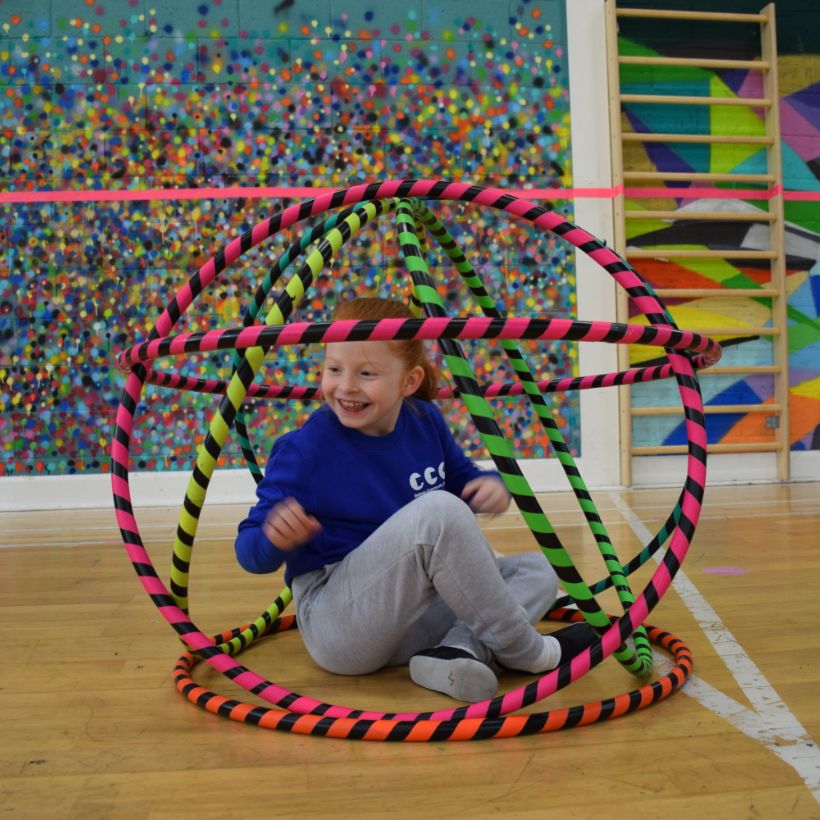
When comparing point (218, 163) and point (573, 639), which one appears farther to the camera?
point (218, 163)

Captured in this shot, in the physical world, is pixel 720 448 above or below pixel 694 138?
below

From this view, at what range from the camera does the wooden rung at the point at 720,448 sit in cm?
470

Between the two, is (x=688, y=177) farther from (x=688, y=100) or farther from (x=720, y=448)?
(x=720, y=448)

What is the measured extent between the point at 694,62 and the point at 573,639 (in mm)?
4058

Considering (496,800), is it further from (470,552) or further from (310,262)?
(310,262)

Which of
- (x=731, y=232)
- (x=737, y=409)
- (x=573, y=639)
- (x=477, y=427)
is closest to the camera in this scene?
(x=477, y=427)

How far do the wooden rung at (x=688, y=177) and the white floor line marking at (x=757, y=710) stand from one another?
10.7ft

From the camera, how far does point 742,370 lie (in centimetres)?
483

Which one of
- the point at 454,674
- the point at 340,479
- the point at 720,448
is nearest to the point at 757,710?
the point at 454,674

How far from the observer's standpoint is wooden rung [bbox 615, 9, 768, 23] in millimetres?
4641

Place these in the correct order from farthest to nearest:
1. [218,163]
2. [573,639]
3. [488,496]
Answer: [218,163] < [573,639] < [488,496]

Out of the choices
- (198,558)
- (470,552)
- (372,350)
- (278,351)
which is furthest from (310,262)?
(278,351)

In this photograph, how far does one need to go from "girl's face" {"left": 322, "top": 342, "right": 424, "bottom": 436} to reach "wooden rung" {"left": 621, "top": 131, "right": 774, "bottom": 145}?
3.61 m

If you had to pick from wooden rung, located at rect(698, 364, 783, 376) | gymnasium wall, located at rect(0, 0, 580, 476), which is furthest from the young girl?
wooden rung, located at rect(698, 364, 783, 376)
